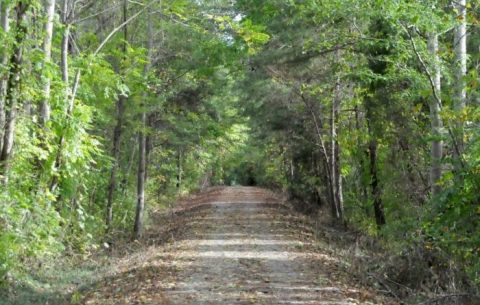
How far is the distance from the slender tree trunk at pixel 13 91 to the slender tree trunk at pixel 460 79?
7019mm

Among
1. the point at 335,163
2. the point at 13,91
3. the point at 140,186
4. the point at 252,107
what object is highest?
the point at 252,107

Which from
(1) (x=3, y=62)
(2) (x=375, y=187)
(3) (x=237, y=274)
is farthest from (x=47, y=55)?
(2) (x=375, y=187)

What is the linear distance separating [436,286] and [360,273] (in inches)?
65.1

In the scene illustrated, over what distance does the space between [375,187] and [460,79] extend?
8.77 metres

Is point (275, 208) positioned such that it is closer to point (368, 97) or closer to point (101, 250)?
point (368, 97)

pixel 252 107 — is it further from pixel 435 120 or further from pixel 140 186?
pixel 435 120

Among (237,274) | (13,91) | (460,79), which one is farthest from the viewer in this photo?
(237,274)

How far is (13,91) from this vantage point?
26.3 feet

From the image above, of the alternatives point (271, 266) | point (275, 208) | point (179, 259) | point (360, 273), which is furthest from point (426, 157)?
point (275, 208)

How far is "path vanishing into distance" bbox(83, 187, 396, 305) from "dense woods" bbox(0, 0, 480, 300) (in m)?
1.45

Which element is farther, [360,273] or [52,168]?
[360,273]

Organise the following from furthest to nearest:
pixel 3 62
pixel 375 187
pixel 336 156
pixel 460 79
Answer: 1. pixel 336 156
2. pixel 375 187
3. pixel 460 79
4. pixel 3 62

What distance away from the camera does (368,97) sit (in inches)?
631

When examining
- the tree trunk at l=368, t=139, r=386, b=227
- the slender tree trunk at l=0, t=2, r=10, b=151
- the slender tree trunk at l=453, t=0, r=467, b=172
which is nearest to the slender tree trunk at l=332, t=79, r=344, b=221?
the tree trunk at l=368, t=139, r=386, b=227
